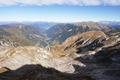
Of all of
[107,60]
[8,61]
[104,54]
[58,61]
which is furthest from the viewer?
[104,54]

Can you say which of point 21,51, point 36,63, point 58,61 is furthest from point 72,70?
point 21,51

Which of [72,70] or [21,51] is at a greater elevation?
[21,51]

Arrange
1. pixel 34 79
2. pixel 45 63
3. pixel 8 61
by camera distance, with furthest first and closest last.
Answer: pixel 45 63 < pixel 8 61 < pixel 34 79

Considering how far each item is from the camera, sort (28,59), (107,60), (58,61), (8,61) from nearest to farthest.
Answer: (8,61) → (28,59) → (58,61) → (107,60)

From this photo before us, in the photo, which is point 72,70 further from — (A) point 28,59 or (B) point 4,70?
(B) point 4,70

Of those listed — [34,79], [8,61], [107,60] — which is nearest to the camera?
[34,79]

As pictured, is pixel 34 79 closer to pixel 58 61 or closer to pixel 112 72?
pixel 112 72

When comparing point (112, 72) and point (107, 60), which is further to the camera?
point (107, 60)

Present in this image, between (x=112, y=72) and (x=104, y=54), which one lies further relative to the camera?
(x=104, y=54)

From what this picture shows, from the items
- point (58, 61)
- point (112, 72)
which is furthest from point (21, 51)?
point (112, 72)
